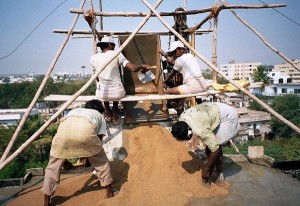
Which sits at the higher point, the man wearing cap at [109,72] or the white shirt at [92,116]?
the man wearing cap at [109,72]

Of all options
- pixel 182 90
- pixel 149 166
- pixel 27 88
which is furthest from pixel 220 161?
pixel 27 88

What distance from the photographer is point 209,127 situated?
3.12 meters

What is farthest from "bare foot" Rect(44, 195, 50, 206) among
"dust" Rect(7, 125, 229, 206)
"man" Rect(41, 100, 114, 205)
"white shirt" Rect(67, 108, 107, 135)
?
"white shirt" Rect(67, 108, 107, 135)

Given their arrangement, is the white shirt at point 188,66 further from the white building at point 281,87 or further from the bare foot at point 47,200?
the white building at point 281,87

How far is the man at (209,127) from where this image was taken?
306 centimetres

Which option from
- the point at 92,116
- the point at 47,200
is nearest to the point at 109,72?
the point at 92,116

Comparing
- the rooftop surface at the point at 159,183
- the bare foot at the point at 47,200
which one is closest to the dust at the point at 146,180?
the rooftop surface at the point at 159,183

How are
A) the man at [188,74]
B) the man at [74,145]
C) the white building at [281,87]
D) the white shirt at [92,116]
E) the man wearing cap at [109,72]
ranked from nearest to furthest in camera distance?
1. the man at [74,145]
2. the white shirt at [92,116]
3. the man wearing cap at [109,72]
4. the man at [188,74]
5. the white building at [281,87]

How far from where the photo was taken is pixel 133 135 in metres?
4.10

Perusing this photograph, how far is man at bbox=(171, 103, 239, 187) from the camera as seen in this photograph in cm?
306

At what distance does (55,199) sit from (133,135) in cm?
152

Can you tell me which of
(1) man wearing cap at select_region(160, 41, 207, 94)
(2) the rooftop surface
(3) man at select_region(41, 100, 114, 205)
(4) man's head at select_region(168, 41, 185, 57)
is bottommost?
(2) the rooftop surface

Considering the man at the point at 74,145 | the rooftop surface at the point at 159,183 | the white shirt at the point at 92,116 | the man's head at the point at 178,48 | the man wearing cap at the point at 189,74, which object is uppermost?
the man's head at the point at 178,48

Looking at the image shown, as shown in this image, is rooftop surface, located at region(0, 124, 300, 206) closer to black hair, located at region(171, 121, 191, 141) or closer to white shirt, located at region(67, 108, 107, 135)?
black hair, located at region(171, 121, 191, 141)
